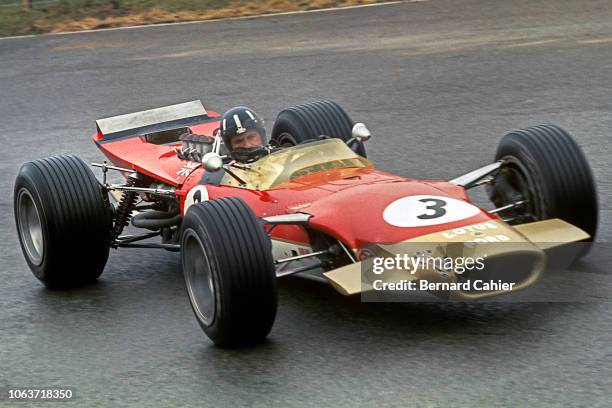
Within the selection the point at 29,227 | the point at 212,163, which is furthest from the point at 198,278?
the point at 29,227

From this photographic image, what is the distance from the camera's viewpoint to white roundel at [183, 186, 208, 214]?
7.58 m

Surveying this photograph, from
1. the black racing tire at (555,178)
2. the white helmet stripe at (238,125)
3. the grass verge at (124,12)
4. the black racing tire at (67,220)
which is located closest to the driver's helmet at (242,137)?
the white helmet stripe at (238,125)

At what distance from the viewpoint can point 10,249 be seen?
29.3ft

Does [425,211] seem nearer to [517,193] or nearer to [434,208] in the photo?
[434,208]

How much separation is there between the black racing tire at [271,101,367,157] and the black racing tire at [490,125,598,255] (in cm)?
183

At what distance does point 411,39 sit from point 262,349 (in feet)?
33.9

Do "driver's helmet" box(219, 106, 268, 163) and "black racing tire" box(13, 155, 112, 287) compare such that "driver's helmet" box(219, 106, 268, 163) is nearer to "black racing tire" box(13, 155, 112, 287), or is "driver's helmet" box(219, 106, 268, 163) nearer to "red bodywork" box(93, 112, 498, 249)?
"red bodywork" box(93, 112, 498, 249)

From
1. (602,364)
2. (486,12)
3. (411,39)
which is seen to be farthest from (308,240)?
(486,12)

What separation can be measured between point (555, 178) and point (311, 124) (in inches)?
89.5

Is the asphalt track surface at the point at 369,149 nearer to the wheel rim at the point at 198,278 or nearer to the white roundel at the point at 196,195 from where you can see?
the wheel rim at the point at 198,278

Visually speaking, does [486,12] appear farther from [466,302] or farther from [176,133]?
[466,302]

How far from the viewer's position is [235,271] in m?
6.03

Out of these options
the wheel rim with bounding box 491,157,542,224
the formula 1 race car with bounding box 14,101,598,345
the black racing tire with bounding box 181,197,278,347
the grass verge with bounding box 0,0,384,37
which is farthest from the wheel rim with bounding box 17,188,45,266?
the grass verge with bounding box 0,0,384,37

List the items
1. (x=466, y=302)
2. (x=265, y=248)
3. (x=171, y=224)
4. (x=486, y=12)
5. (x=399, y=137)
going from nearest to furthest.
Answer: (x=265, y=248) → (x=466, y=302) → (x=171, y=224) → (x=399, y=137) → (x=486, y=12)
